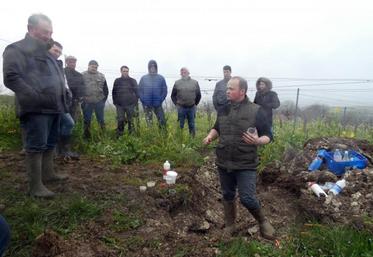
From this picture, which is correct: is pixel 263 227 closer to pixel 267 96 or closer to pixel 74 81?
pixel 267 96

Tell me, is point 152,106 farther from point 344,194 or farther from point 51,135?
point 344,194

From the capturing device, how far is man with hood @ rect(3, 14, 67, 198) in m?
3.67

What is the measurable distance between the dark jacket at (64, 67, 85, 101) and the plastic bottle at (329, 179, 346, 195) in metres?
4.93

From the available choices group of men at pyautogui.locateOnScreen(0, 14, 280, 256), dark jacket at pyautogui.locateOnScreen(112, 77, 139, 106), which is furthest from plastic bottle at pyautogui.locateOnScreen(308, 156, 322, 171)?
dark jacket at pyautogui.locateOnScreen(112, 77, 139, 106)

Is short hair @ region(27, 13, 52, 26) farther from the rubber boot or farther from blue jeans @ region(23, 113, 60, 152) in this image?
the rubber boot

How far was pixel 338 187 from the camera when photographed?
4973 millimetres

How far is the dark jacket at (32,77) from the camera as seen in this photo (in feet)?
12.0

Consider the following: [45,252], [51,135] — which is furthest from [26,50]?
[45,252]

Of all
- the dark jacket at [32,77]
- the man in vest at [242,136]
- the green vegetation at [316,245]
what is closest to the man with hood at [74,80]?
the dark jacket at [32,77]

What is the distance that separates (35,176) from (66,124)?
4.94 feet

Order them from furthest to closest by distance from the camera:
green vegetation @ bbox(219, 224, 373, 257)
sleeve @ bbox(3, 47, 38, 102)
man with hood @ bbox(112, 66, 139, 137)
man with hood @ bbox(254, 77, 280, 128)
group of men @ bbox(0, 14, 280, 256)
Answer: man with hood @ bbox(112, 66, 139, 137), man with hood @ bbox(254, 77, 280, 128), group of men @ bbox(0, 14, 280, 256), sleeve @ bbox(3, 47, 38, 102), green vegetation @ bbox(219, 224, 373, 257)

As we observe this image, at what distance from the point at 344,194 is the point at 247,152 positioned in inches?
80.2

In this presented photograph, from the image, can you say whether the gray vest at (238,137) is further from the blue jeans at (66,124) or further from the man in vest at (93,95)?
the man in vest at (93,95)

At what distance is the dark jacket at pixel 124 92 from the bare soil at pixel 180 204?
2006 millimetres
